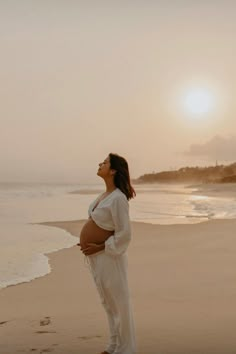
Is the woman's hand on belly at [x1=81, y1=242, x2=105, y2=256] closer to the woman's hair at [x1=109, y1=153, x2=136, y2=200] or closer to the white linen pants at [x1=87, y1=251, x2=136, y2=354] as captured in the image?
the white linen pants at [x1=87, y1=251, x2=136, y2=354]

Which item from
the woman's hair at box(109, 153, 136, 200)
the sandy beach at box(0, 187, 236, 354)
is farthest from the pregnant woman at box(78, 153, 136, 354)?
the sandy beach at box(0, 187, 236, 354)

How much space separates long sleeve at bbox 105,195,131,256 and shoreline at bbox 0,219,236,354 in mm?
1362

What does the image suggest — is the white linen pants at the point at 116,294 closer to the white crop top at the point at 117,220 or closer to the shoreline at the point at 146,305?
the white crop top at the point at 117,220

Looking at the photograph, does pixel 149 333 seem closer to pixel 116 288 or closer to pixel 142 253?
pixel 116 288

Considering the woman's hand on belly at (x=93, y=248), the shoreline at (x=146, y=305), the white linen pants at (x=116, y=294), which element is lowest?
the shoreline at (x=146, y=305)

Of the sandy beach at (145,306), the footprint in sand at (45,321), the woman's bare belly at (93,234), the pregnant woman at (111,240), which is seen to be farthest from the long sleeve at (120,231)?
the footprint in sand at (45,321)

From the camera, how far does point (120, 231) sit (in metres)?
5.26

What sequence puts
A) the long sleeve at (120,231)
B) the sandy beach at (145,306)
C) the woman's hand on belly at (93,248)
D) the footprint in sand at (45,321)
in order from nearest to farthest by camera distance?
the long sleeve at (120,231) < the woman's hand on belly at (93,248) < the sandy beach at (145,306) < the footprint in sand at (45,321)

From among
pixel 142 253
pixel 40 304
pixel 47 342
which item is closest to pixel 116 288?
pixel 47 342

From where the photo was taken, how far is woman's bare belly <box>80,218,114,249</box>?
211 inches

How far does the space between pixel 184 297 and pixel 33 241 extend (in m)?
8.01

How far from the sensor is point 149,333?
6.56m

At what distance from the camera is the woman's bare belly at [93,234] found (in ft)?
17.6

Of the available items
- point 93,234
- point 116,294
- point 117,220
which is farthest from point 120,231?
point 116,294
